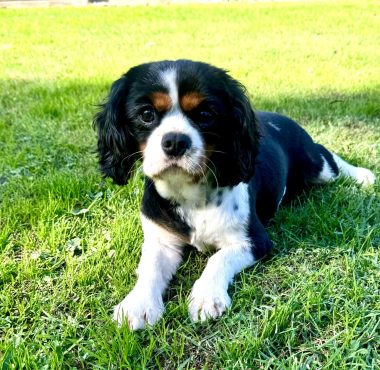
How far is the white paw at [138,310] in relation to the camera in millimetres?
2273

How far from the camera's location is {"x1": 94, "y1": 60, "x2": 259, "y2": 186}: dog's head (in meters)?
2.43

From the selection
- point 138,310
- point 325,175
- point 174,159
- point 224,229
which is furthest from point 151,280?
point 325,175

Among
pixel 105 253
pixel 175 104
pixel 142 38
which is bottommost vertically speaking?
pixel 142 38

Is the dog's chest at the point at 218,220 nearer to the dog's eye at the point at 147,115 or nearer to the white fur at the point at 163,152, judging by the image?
the white fur at the point at 163,152

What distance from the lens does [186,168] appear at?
2.44 meters

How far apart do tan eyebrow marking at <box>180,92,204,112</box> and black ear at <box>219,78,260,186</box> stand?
23 cm

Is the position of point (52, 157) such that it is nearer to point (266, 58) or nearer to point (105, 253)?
point (105, 253)

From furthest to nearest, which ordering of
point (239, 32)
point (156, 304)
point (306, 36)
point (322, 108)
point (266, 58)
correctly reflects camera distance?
point (239, 32) < point (306, 36) < point (266, 58) < point (322, 108) < point (156, 304)

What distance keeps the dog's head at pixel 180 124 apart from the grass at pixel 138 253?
0.56 m

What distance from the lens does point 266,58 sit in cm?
794

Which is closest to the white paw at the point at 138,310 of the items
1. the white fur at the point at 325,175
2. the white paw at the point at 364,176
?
the white fur at the point at 325,175

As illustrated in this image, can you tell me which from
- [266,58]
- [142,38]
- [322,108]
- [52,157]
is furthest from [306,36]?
[52,157]

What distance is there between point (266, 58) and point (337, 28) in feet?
11.7

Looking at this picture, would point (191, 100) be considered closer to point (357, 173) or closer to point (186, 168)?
point (186, 168)
